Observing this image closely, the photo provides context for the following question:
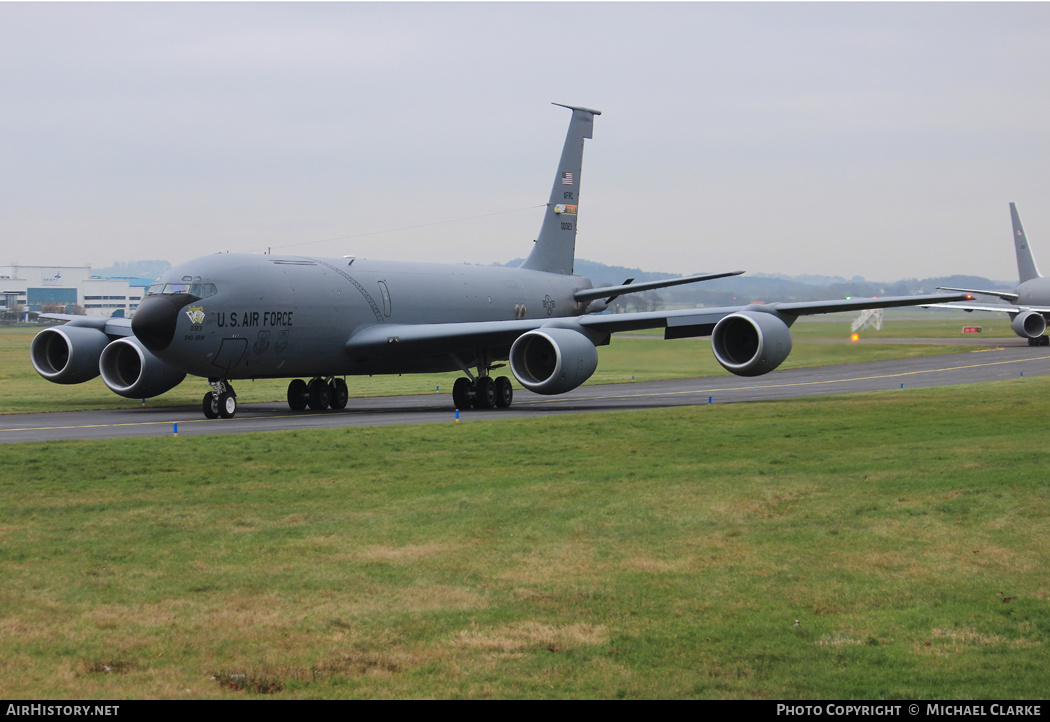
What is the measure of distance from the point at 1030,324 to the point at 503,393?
152ft

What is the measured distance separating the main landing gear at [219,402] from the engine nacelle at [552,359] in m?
7.11

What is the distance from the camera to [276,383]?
143ft

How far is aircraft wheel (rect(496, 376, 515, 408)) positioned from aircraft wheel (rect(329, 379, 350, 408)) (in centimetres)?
436

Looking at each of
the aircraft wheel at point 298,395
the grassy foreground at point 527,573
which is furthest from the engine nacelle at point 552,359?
the grassy foreground at point 527,573

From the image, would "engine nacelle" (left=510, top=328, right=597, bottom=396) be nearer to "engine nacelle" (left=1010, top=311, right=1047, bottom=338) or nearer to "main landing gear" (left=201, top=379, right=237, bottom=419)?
"main landing gear" (left=201, top=379, right=237, bottom=419)

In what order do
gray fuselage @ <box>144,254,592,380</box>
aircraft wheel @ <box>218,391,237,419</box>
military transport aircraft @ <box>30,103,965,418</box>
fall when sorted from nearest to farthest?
gray fuselage @ <box>144,254,592,380</box> < military transport aircraft @ <box>30,103,965,418</box> < aircraft wheel @ <box>218,391,237,419</box>

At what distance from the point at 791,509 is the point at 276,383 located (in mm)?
32791

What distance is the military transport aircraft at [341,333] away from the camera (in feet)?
86.4

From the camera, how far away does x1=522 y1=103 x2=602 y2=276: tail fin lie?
133ft

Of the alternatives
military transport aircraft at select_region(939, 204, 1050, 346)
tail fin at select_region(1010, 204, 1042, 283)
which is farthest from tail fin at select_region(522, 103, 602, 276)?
tail fin at select_region(1010, 204, 1042, 283)

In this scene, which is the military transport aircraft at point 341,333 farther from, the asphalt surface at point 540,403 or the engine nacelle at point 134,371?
the asphalt surface at point 540,403

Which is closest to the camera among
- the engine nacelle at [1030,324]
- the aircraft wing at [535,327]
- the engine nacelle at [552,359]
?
the engine nacelle at [552,359]

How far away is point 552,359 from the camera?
29.3 m

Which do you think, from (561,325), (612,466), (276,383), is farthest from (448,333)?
(276,383)
